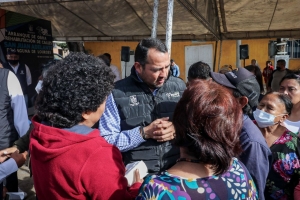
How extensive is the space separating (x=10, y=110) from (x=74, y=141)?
1.98 m

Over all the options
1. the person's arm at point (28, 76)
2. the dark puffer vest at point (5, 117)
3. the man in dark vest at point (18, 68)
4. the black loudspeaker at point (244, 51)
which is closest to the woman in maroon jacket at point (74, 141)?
the dark puffer vest at point (5, 117)

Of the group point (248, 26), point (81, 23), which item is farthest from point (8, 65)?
point (248, 26)

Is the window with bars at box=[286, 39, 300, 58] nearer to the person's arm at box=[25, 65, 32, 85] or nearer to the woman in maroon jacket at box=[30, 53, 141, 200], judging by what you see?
the person's arm at box=[25, 65, 32, 85]

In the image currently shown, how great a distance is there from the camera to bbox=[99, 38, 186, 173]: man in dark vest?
6.23 ft

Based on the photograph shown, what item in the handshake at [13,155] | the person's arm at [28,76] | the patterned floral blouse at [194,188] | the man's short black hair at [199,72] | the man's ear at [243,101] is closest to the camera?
the patterned floral blouse at [194,188]

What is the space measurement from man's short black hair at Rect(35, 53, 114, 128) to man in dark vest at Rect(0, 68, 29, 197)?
5.44ft

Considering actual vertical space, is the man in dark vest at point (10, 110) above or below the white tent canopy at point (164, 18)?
below

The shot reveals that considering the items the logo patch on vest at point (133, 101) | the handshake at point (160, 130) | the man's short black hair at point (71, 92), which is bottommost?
the handshake at point (160, 130)

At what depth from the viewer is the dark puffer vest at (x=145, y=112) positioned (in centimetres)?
192

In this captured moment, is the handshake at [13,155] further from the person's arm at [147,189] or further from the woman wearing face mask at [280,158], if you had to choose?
the woman wearing face mask at [280,158]

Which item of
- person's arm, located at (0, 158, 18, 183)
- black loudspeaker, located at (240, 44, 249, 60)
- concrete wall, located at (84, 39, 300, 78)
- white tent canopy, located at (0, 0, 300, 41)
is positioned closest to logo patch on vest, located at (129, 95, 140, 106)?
person's arm, located at (0, 158, 18, 183)

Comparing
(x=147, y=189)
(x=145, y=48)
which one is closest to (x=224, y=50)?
(x=145, y=48)

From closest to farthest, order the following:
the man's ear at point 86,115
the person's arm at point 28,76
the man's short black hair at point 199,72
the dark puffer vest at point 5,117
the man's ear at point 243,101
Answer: the man's ear at point 86,115 < the man's ear at point 243,101 < the dark puffer vest at point 5,117 < the man's short black hair at point 199,72 < the person's arm at point 28,76

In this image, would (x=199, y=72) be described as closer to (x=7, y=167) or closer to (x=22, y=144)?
(x=22, y=144)
